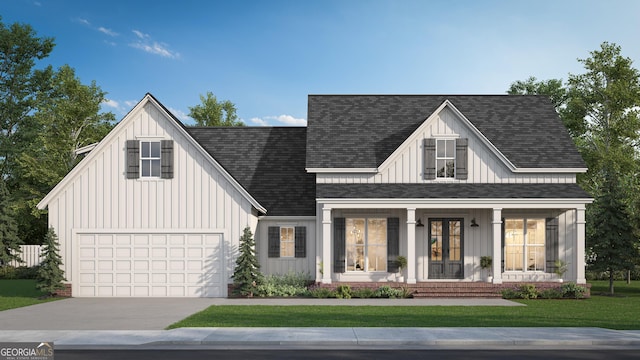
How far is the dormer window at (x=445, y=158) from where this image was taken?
82.1 ft

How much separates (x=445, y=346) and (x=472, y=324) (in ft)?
9.99

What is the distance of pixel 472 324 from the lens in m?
15.8

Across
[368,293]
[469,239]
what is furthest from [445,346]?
[469,239]

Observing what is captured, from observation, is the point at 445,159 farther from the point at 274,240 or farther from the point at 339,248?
the point at 274,240

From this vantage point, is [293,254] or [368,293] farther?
[293,254]

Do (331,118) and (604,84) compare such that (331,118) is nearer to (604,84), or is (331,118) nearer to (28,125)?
(604,84)

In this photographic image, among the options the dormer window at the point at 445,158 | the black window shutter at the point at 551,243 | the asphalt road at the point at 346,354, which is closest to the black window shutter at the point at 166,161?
the dormer window at the point at 445,158

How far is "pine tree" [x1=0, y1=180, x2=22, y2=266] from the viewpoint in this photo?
118ft

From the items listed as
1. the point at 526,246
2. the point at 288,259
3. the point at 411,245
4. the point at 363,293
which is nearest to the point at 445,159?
the point at 411,245

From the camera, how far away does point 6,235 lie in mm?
36062

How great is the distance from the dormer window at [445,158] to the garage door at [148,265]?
931cm

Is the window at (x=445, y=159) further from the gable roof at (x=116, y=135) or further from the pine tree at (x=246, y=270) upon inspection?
the pine tree at (x=246, y=270)

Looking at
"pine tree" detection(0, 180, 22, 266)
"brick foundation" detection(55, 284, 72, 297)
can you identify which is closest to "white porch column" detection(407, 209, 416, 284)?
"brick foundation" detection(55, 284, 72, 297)

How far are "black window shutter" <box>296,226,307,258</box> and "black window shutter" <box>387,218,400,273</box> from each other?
141 inches
